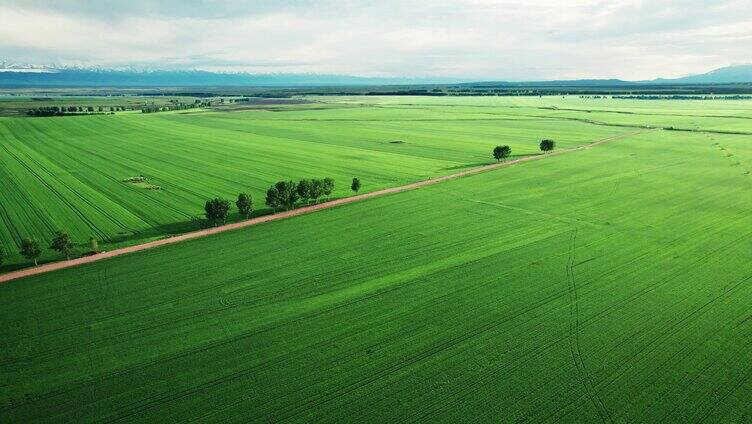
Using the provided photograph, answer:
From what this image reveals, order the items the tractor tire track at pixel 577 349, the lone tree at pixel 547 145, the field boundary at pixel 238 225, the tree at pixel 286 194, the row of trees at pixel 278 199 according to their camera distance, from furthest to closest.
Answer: the lone tree at pixel 547 145
the tree at pixel 286 194
the row of trees at pixel 278 199
the field boundary at pixel 238 225
the tractor tire track at pixel 577 349

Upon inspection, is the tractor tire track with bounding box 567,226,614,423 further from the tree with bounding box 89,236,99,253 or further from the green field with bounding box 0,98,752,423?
the tree with bounding box 89,236,99,253

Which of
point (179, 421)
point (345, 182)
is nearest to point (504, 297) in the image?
point (179, 421)

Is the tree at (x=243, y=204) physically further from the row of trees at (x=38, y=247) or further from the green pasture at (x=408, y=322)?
the row of trees at (x=38, y=247)

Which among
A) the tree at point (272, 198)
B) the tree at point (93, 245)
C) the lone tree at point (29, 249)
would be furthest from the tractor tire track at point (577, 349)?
the lone tree at point (29, 249)

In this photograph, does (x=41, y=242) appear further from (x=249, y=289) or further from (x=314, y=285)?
(x=314, y=285)

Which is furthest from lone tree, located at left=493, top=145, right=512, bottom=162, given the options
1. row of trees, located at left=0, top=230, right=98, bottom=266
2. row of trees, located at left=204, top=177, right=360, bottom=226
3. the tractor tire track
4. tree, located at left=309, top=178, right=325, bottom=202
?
row of trees, located at left=0, top=230, right=98, bottom=266
